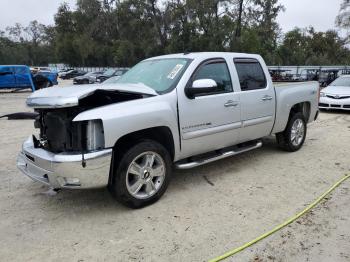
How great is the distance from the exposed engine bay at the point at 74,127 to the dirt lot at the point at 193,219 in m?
0.82

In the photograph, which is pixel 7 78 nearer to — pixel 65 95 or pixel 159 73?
pixel 159 73

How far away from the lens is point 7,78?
2047 centimetres

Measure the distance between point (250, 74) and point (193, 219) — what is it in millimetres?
→ 2676

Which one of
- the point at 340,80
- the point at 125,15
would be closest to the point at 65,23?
the point at 125,15

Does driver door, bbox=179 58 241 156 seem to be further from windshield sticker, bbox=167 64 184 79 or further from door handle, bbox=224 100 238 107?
windshield sticker, bbox=167 64 184 79

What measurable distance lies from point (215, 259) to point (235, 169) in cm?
255

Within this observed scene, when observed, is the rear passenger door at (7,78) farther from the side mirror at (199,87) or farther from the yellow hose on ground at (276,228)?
the yellow hose on ground at (276,228)

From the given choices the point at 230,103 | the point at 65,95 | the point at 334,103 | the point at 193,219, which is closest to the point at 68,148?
the point at 65,95

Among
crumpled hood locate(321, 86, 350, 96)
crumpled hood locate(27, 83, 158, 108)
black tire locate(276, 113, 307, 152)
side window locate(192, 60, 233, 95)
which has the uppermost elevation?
side window locate(192, 60, 233, 95)

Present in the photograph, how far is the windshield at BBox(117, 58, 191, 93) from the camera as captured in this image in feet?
14.4

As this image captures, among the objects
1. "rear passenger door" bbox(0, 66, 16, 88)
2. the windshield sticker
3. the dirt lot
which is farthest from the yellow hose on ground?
"rear passenger door" bbox(0, 66, 16, 88)

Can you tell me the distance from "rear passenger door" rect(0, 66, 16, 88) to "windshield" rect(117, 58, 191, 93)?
17633 millimetres

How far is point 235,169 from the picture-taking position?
546cm

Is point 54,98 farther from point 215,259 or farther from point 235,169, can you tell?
point 235,169
